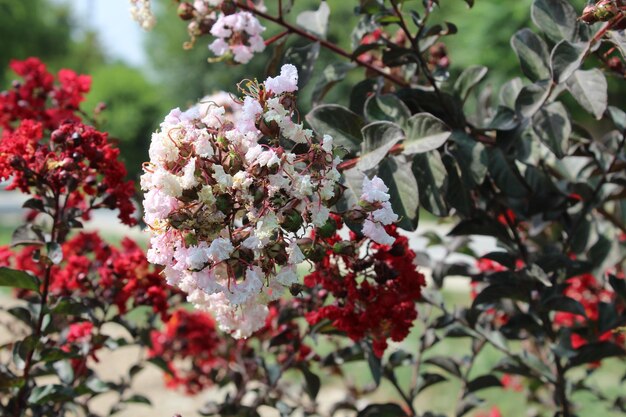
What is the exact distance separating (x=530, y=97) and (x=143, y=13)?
0.73 metres

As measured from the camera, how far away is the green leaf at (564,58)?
3.65ft

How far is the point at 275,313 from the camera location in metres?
1.87

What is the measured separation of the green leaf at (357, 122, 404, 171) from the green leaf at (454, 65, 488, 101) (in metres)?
0.34

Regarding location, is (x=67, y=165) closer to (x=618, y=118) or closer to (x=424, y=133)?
(x=424, y=133)

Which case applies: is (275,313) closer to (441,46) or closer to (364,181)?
(441,46)

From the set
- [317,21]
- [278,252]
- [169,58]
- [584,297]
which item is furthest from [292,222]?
[169,58]

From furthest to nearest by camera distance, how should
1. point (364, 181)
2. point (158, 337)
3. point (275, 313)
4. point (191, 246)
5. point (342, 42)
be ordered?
1. point (342, 42)
2. point (158, 337)
3. point (275, 313)
4. point (364, 181)
5. point (191, 246)

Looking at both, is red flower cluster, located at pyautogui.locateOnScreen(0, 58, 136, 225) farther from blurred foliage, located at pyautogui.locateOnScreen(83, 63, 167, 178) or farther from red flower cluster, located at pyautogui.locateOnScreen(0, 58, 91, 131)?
blurred foliage, located at pyautogui.locateOnScreen(83, 63, 167, 178)

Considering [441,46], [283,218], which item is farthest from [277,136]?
[441,46]

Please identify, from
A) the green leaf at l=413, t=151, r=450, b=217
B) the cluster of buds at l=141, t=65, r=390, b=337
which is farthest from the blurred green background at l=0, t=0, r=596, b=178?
the cluster of buds at l=141, t=65, r=390, b=337

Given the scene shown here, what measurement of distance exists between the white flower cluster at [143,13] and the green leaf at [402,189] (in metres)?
0.57

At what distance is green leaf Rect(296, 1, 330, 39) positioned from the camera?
1.49 meters

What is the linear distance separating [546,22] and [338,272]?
570 mm

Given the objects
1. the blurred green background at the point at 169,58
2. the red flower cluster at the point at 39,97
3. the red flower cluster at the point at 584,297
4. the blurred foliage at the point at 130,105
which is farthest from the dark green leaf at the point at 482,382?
the blurred foliage at the point at 130,105
